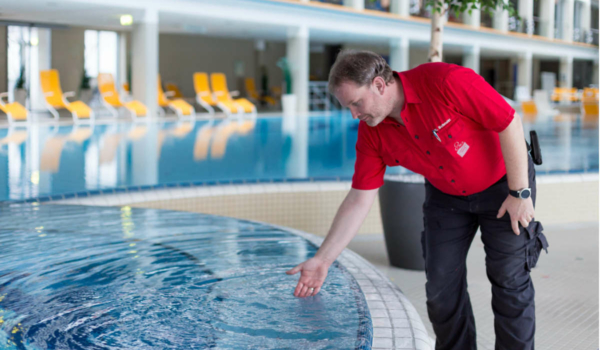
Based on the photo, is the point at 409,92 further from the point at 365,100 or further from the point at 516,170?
the point at 516,170

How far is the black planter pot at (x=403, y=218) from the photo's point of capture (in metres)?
3.32

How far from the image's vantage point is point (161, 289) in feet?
6.00

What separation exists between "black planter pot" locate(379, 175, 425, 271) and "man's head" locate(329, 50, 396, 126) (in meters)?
1.74

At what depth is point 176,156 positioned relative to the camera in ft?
21.0

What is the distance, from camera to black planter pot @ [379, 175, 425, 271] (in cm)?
332

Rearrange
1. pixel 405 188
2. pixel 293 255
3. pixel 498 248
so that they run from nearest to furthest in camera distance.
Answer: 1. pixel 498 248
2. pixel 293 255
3. pixel 405 188

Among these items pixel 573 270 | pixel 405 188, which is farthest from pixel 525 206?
pixel 573 270

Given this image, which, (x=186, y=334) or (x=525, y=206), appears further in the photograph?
(x=525, y=206)

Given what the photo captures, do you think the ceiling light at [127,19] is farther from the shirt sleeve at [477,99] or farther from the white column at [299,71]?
the shirt sleeve at [477,99]

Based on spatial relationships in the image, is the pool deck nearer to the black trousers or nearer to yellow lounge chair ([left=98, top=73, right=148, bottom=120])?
the black trousers

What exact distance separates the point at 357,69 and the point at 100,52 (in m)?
18.5

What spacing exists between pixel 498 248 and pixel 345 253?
0.66 meters

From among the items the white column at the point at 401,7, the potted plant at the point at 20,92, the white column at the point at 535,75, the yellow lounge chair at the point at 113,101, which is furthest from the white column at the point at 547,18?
the potted plant at the point at 20,92

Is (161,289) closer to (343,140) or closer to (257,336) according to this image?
(257,336)
